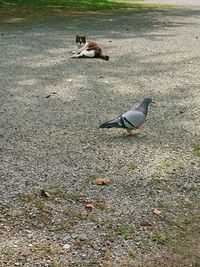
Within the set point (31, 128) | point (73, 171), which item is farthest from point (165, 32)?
point (73, 171)

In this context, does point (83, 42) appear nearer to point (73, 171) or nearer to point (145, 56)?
point (145, 56)

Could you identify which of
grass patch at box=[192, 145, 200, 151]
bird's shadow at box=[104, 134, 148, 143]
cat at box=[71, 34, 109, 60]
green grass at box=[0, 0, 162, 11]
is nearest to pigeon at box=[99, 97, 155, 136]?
bird's shadow at box=[104, 134, 148, 143]

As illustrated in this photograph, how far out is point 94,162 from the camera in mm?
4211

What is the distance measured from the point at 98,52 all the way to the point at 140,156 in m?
5.03

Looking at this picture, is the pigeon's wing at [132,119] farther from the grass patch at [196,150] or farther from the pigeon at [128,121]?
the grass patch at [196,150]

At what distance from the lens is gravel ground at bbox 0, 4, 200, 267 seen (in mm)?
2969

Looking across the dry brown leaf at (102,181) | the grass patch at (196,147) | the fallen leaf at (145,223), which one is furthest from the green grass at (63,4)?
the fallen leaf at (145,223)

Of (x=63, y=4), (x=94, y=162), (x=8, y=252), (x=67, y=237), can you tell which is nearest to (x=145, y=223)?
(x=67, y=237)

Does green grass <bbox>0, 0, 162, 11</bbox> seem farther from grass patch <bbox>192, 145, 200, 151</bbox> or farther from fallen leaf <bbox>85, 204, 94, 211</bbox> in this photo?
fallen leaf <bbox>85, 204, 94, 211</bbox>

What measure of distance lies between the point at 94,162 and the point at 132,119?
2.06 feet

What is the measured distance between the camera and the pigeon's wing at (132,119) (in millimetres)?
4559

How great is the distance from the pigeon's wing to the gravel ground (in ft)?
0.61

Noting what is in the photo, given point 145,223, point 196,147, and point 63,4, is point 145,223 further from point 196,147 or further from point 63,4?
point 63,4

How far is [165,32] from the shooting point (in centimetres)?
1308
